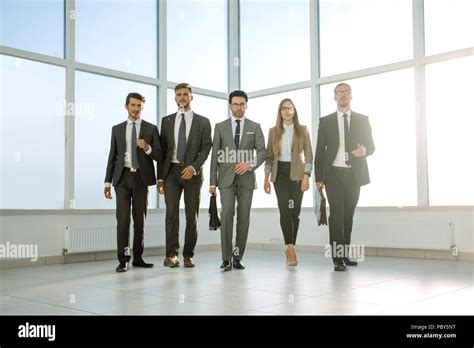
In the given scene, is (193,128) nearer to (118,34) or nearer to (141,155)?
(141,155)

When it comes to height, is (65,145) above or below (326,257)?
above

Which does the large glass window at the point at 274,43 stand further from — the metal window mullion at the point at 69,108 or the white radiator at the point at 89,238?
the white radiator at the point at 89,238

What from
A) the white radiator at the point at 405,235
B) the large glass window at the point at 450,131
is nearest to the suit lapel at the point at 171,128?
the white radiator at the point at 405,235

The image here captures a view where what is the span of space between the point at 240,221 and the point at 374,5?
338cm

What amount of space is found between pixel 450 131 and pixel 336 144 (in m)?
1.84

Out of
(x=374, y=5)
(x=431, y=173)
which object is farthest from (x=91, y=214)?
(x=374, y=5)

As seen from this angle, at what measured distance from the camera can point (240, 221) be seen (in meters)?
4.18

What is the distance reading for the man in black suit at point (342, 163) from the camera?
407 cm

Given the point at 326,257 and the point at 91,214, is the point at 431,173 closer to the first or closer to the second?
the point at 326,257

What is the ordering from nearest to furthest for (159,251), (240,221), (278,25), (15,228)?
(240,221), (15,228), (159,251), (278,25)

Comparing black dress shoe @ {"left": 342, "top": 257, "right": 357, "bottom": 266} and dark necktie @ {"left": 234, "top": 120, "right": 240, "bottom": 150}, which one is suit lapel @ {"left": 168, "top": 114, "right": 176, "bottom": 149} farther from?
black dress shoe @ {"left": 342, "top": 257, "right": 357, "bottom": 266}

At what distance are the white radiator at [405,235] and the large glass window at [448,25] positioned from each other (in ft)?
6.21

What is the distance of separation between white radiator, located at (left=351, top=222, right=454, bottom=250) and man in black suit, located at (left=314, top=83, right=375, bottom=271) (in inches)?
50.8

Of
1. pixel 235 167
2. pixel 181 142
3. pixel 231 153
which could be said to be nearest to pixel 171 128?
pixel 181 142
